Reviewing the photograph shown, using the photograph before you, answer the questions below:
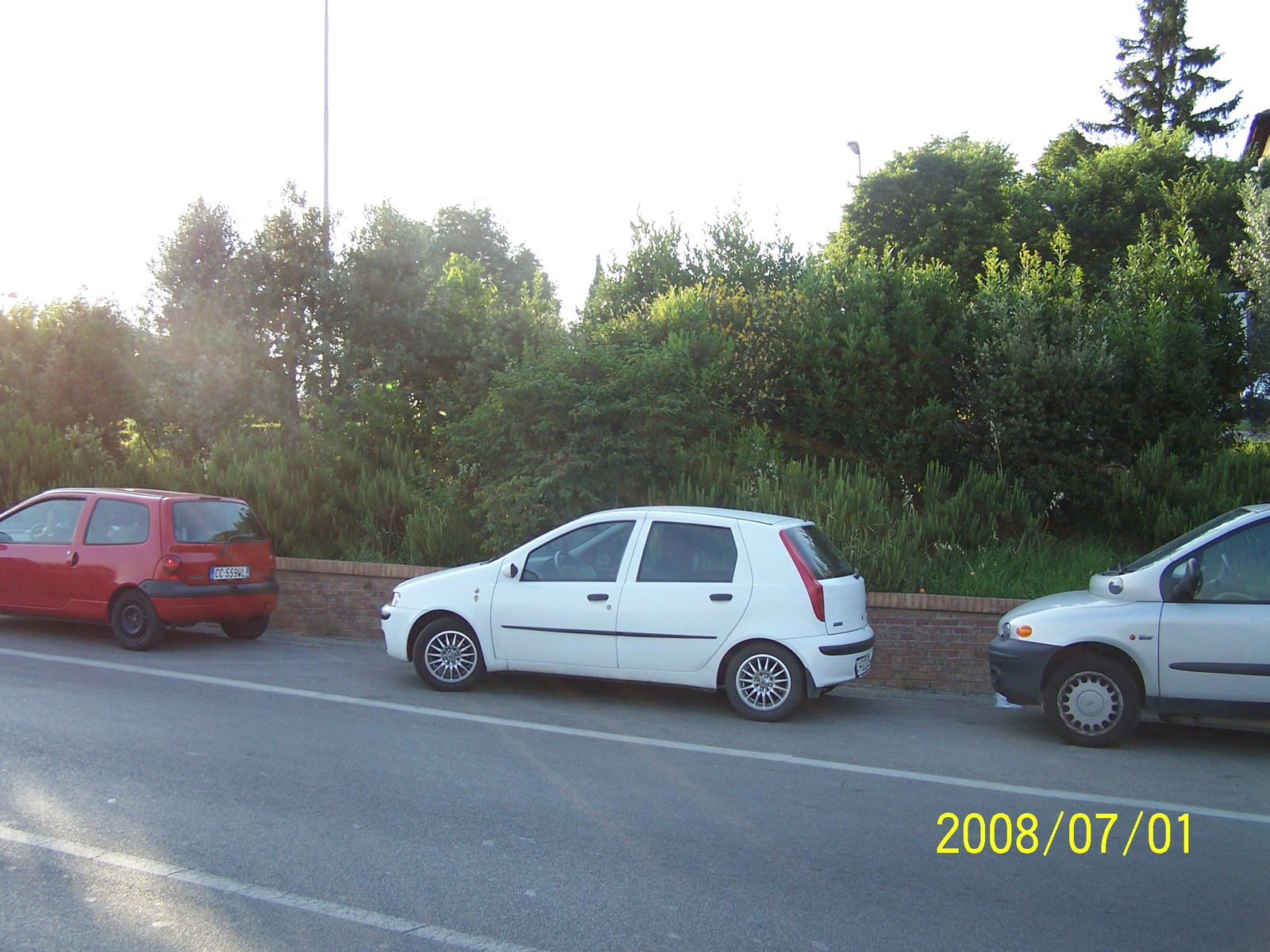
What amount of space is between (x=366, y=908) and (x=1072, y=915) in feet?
9.52

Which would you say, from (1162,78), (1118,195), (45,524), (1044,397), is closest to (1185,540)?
(1044,397)

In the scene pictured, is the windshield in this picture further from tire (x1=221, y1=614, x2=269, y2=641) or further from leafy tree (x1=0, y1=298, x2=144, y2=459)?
leafy tree (x1=0, y1=298, x2=144, y2=459)

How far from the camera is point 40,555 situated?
425 inches

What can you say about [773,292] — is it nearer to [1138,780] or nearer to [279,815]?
[1138,780]

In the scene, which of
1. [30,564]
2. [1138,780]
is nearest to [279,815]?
[1138,780]

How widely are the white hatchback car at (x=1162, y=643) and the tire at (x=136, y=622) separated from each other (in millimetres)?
7984

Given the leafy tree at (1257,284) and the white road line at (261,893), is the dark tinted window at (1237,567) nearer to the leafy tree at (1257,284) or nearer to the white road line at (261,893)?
the white road line at (261,893)

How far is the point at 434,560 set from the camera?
41.2ft

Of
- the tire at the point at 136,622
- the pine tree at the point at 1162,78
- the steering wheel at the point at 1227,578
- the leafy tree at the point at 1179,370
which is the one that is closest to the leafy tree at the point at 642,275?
the leafy tree at the point at 1179,370

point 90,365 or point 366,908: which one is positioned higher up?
point 90,365

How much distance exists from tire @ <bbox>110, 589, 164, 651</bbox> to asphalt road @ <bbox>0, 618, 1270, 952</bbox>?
1602mm

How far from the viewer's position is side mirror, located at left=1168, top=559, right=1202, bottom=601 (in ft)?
23.0
